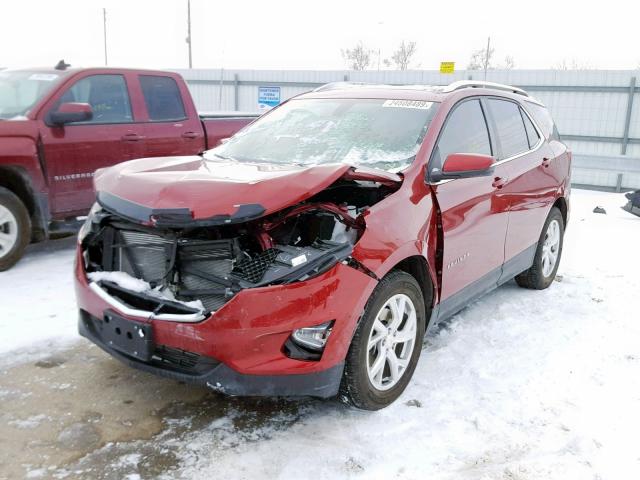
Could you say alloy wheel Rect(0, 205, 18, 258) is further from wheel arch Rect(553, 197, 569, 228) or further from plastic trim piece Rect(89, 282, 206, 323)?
wheel arch Rect(553, 197, 569, 228)

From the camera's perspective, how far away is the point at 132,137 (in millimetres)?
6109

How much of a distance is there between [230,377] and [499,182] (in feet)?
8.11

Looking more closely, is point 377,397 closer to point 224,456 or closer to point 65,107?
point 224,456

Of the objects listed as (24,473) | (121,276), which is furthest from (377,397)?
(24,473)

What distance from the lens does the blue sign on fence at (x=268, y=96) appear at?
16.0 m

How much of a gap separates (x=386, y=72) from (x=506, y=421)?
14265 mm

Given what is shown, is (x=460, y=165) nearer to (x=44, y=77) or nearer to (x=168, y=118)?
(x=168, y=118)

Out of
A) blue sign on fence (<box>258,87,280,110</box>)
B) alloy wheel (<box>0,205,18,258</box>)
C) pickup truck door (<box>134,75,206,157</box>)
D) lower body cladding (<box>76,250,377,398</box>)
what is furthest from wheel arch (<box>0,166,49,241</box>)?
blue sign on fence (<box>258,87,280,110</box>)

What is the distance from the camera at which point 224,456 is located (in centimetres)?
271

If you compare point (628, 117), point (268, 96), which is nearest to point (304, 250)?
point (628, 117)

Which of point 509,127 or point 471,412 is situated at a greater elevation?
point 509,127

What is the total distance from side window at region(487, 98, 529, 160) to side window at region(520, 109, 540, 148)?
7 cm

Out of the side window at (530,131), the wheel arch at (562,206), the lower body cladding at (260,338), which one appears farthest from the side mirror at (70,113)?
the wheel arch at (562,206)

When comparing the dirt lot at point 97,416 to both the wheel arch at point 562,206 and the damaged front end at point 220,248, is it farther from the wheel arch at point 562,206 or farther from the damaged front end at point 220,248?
the wheel arch at point 562,206
